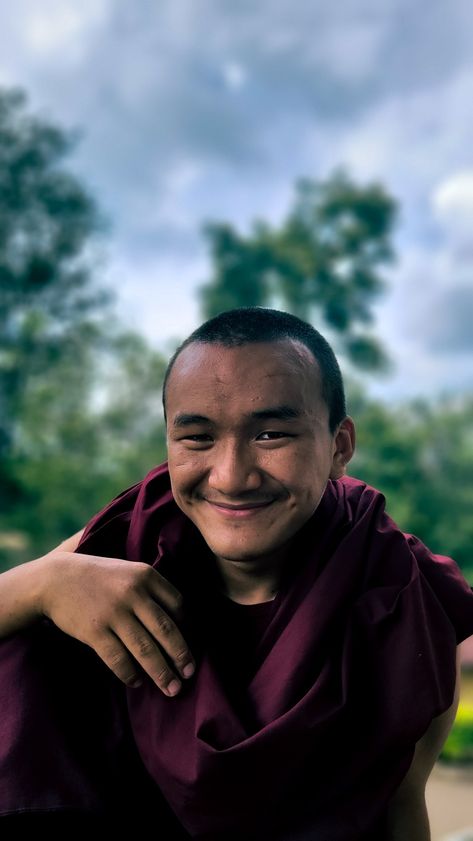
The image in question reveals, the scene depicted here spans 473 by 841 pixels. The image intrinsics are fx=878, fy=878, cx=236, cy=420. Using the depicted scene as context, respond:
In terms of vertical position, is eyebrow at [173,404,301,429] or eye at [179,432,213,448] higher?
eyebrow at [173,404,301,429]

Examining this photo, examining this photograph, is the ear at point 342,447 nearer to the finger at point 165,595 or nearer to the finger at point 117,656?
the finger at point 165,595

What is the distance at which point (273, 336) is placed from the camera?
1591 millimetres

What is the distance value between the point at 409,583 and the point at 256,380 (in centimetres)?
46

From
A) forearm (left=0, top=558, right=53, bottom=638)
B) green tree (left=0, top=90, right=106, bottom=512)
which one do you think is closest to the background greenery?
green tree (left=0, top=90, right=106, bottom=512)

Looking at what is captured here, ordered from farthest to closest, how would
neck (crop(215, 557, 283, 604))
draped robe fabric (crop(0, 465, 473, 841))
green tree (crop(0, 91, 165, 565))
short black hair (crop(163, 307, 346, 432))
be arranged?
green tree (crop(0, 91, 165, 565)) < neck (crop(215, 557, 283, 604)) < short black hair (crop(163, 307, 346, 432)) < draped robe fabric (crop(0, 465, 473, 841))

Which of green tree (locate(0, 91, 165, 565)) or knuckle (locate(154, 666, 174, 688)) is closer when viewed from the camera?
knuckle (locate(154, 666, 174, 688))

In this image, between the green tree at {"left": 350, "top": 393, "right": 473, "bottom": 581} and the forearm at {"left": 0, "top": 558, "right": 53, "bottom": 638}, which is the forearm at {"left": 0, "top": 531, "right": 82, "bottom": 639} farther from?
the green tree at {"left": 350, "top": 393, "right": 473, "bottom": 581}

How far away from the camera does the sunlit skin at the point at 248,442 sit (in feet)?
5.00

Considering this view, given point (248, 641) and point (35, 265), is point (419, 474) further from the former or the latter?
point (248, 641)

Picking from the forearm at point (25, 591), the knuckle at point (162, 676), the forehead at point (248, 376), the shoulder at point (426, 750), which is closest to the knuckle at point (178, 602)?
the knuckle at point (162, 676)

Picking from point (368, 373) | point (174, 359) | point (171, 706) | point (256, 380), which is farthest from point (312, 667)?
point (368, 373)

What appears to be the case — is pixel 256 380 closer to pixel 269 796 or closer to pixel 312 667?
pixel 312 667

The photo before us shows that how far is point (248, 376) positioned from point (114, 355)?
21274mm

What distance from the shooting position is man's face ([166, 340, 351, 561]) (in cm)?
152
